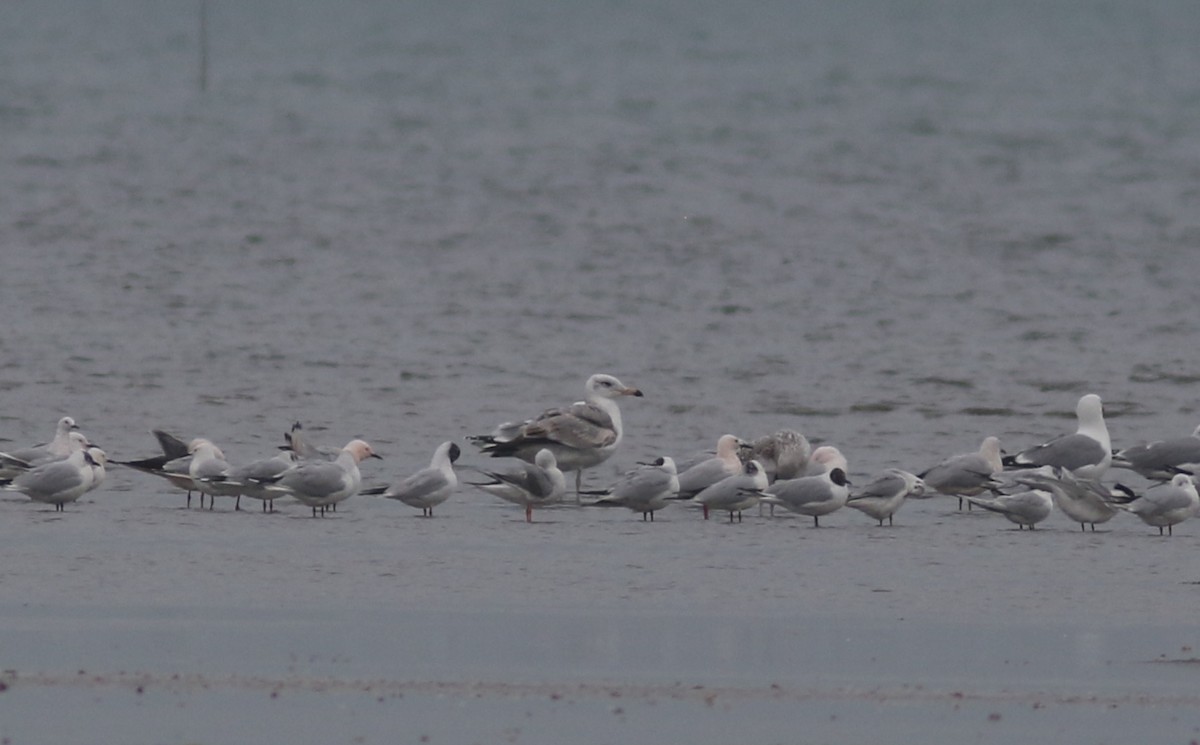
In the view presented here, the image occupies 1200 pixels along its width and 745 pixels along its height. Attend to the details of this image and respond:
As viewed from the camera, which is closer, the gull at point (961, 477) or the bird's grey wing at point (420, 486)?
the bird's grey wing at point (420, 486)

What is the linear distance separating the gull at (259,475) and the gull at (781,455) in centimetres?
442

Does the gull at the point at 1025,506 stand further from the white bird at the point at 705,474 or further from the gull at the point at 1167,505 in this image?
the white bird at the point at 705,474

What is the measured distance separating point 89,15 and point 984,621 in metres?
124

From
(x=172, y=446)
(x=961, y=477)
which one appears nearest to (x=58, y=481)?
(x=172, y=446)

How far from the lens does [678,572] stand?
13820 mm

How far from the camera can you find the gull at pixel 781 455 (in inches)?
760

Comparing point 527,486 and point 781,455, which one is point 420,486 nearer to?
point 527,486

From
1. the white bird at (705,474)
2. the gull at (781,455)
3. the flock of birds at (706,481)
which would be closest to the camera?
the flock of birds at (706,481)

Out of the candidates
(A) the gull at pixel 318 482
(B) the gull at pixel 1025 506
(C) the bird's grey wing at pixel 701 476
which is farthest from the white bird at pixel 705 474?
(A) the gull at pixel 318 482

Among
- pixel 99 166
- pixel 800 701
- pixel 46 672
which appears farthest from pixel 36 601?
pixel 99 166

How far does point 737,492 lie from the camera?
1669 cm

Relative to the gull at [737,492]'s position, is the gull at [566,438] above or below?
above

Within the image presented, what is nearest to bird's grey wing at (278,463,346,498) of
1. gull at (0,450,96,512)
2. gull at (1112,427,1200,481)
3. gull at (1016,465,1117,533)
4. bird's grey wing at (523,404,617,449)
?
gull at (0,450,96,512)

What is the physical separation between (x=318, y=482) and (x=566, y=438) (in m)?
3.38
